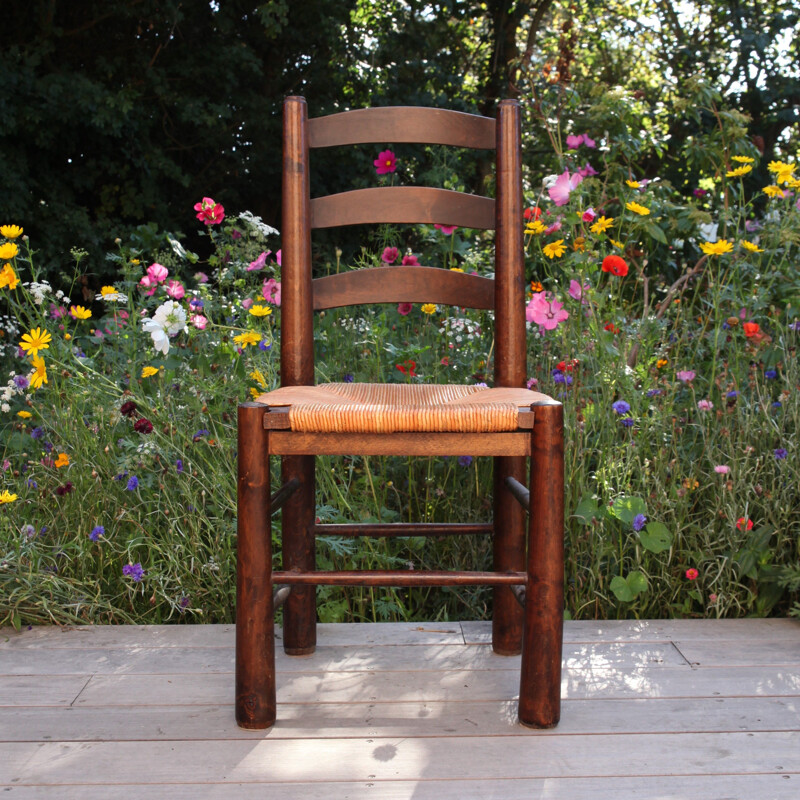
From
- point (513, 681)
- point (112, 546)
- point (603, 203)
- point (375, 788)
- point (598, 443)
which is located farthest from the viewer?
point (603, 203)

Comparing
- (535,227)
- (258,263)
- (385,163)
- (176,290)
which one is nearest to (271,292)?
(258,263)

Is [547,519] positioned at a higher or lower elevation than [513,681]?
higher

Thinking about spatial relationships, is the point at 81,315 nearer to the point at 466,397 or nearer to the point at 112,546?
the point at 112,546

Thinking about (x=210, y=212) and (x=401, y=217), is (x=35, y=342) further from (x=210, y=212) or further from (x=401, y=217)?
(x=401, y=217)

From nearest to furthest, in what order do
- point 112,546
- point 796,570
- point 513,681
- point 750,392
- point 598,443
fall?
point 513,681 → point 796,570 → point 112,546 → point 598,443 → point 750,392

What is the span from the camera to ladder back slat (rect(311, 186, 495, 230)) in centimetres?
160

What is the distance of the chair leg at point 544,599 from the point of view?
1.29 metres

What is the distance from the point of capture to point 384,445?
125 cm

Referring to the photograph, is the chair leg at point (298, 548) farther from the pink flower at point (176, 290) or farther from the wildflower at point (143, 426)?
the pink flower at point (176, 290)

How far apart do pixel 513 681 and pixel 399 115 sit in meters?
1.01

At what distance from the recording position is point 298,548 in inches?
61.7

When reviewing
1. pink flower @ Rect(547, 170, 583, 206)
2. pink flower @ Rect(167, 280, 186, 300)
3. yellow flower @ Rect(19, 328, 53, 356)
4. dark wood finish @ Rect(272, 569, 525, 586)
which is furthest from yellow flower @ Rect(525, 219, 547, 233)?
yellow flower @ Rect(19, 328, 53, 356)

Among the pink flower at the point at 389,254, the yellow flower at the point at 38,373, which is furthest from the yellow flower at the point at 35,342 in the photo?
the pink flower at the point at 389,254

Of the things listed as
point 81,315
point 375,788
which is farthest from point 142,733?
point 81,315
